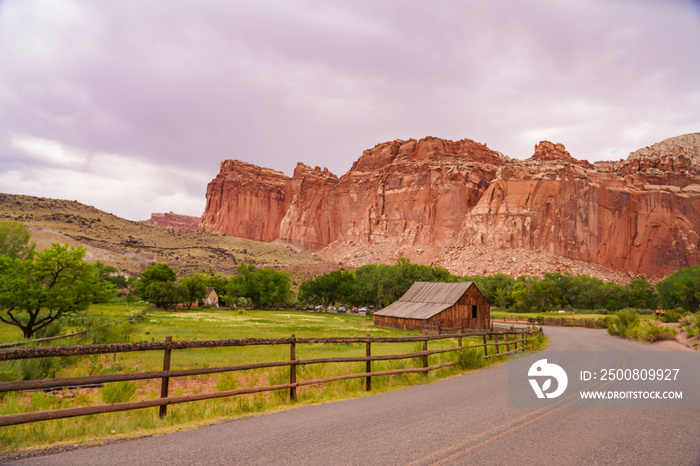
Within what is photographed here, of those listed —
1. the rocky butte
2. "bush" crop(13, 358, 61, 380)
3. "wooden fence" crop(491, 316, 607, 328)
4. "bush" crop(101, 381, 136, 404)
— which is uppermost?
the rocky butte

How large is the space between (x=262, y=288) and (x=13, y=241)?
109 ft

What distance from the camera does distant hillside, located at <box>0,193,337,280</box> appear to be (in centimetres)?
7631

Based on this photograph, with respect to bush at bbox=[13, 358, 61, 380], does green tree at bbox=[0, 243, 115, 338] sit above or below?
above

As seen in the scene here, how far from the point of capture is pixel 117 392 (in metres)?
7.44

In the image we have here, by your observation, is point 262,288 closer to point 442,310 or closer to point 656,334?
point 442,310

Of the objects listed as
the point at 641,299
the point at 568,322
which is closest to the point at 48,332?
the point at 568,322

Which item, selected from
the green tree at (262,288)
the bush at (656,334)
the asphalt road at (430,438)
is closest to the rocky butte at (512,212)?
the green tree at (262,288)

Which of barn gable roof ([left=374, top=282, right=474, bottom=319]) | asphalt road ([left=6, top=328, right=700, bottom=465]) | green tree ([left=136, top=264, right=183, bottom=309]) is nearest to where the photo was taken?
asphalt road ([left=6, top=328, right=700, bottom=465])


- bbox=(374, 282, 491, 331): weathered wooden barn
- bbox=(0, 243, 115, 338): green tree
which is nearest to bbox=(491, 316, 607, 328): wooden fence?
bbox=(374, 282, 491, 331): weathered wooden barn

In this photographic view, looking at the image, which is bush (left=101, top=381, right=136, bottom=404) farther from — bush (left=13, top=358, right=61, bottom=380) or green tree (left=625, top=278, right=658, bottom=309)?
green tree (left=625, top=278, right=658, bottom=309)

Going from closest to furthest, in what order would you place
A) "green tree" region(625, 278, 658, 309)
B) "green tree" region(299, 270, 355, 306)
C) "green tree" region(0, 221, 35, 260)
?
"green tree" region(0, 221, 35, 260) → "green tree" region(299, 270, 355, 306) → "green tree" region(625, 278, 658, 309)

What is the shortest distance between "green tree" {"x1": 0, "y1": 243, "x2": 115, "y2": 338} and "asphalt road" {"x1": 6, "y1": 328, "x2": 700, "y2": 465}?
769 inches

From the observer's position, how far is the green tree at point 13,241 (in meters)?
42.5

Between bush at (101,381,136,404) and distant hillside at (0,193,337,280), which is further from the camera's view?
distant hillside at (0,193,337,280)
